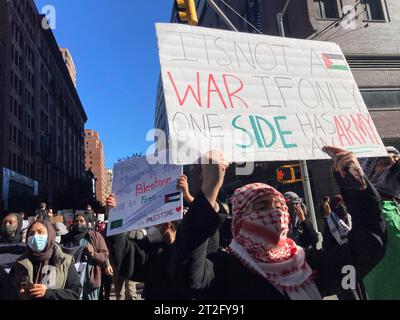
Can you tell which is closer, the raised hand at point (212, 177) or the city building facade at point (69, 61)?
the raised hand at point (212, 177)

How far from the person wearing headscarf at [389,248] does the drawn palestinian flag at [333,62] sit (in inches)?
37.6

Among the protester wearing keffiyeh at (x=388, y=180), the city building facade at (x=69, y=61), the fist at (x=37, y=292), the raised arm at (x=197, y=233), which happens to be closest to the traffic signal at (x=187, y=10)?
the protester wearing keffiyeh at (x=388, y=180)

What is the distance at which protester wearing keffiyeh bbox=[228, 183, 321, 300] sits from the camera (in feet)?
6.51

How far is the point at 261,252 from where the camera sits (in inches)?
78.4

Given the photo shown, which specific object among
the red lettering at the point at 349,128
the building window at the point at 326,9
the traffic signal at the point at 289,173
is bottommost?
the red lettering at the point at 349,128

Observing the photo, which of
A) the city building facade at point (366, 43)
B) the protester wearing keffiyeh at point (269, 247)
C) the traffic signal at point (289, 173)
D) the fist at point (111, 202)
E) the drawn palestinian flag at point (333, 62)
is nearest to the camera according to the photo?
the protester wearing keffiyeh at point (269, 247)

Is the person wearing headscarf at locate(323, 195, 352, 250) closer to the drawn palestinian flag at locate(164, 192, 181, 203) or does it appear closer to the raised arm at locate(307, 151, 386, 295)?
the raised arm at locate(307, 151, 386, 295)

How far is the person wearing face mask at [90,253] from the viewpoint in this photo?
185 inches

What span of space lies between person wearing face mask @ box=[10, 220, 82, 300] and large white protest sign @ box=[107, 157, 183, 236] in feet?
2.72

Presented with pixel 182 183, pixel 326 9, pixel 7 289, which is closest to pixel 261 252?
pixel 182 183

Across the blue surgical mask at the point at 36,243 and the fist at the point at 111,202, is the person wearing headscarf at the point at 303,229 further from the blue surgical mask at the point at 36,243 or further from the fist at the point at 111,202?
the blue surgical mask at the point at 36,243

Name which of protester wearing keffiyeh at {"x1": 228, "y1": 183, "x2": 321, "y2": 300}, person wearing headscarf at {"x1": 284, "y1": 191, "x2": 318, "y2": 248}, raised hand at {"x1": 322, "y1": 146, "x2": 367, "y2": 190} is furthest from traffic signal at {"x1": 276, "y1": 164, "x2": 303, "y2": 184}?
protester wearing keffiyeh at {"x1": 228, "y1": 183, "x2": 321, "y2": 300}
